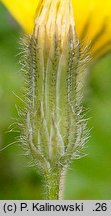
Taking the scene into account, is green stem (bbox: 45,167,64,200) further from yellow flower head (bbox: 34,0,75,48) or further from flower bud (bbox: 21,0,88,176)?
yellow flower head (bbox: 34,0,75,48)

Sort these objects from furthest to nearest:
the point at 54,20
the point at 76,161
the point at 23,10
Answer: the point at 76,161 → the point at 23,10 → the point at 54,20

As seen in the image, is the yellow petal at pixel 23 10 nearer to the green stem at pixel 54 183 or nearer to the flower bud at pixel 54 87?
→ the flower bud at pixel 54 87

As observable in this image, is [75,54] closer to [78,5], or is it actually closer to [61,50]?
[61,50]

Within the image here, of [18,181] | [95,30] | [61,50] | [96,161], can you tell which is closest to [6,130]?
[18,181]

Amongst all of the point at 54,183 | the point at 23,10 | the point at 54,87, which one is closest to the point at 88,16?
the point at 23,10

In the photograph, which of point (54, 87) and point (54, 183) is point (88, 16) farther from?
point (54, 183)

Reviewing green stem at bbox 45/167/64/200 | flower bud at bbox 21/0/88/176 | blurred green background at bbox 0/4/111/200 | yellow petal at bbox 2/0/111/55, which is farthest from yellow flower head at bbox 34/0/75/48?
blurred green background at bbox 0/4/111/200
